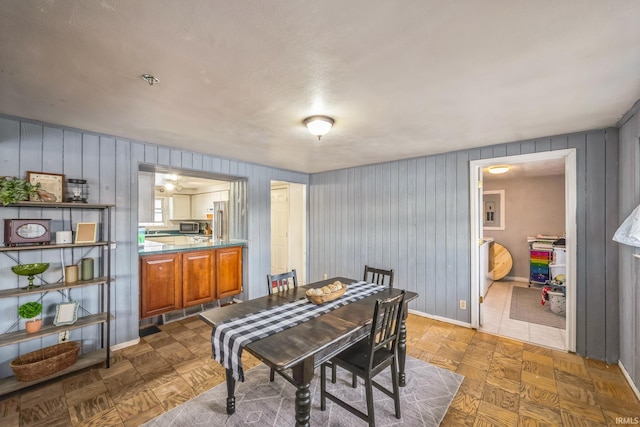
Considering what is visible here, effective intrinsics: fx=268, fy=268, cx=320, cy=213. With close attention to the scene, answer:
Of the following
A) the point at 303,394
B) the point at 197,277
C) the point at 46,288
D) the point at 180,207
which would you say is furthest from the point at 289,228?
the point at 303,394

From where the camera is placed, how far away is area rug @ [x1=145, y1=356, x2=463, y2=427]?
6.07ft

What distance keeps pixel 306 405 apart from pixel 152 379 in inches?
67.7

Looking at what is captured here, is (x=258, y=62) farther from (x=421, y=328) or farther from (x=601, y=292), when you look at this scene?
(x=601, y=292)

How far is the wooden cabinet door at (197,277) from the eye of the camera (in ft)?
11.9

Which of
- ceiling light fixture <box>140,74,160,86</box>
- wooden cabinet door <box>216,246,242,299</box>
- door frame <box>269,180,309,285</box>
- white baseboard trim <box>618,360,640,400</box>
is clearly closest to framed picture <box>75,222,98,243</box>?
wooden cabinet door <box>216,246,242,299</box>

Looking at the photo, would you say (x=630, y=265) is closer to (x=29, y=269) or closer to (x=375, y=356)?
(x=375, y=356)

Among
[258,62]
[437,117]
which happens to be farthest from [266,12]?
[437,117]

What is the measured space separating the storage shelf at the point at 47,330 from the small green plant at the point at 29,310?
5.8 inches

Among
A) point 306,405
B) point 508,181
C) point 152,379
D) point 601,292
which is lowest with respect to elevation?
point 152,379

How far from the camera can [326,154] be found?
3.68 meters

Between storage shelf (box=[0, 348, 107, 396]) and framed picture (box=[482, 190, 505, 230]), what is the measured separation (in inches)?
276

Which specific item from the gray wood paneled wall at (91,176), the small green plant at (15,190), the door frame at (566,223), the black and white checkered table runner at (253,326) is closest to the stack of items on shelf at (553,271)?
the door frame at (566,223)

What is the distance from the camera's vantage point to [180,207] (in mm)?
7414

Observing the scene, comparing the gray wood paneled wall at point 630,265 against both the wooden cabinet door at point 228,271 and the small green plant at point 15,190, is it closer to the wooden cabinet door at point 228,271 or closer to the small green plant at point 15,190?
the wooden cabinet door at point 228,271
